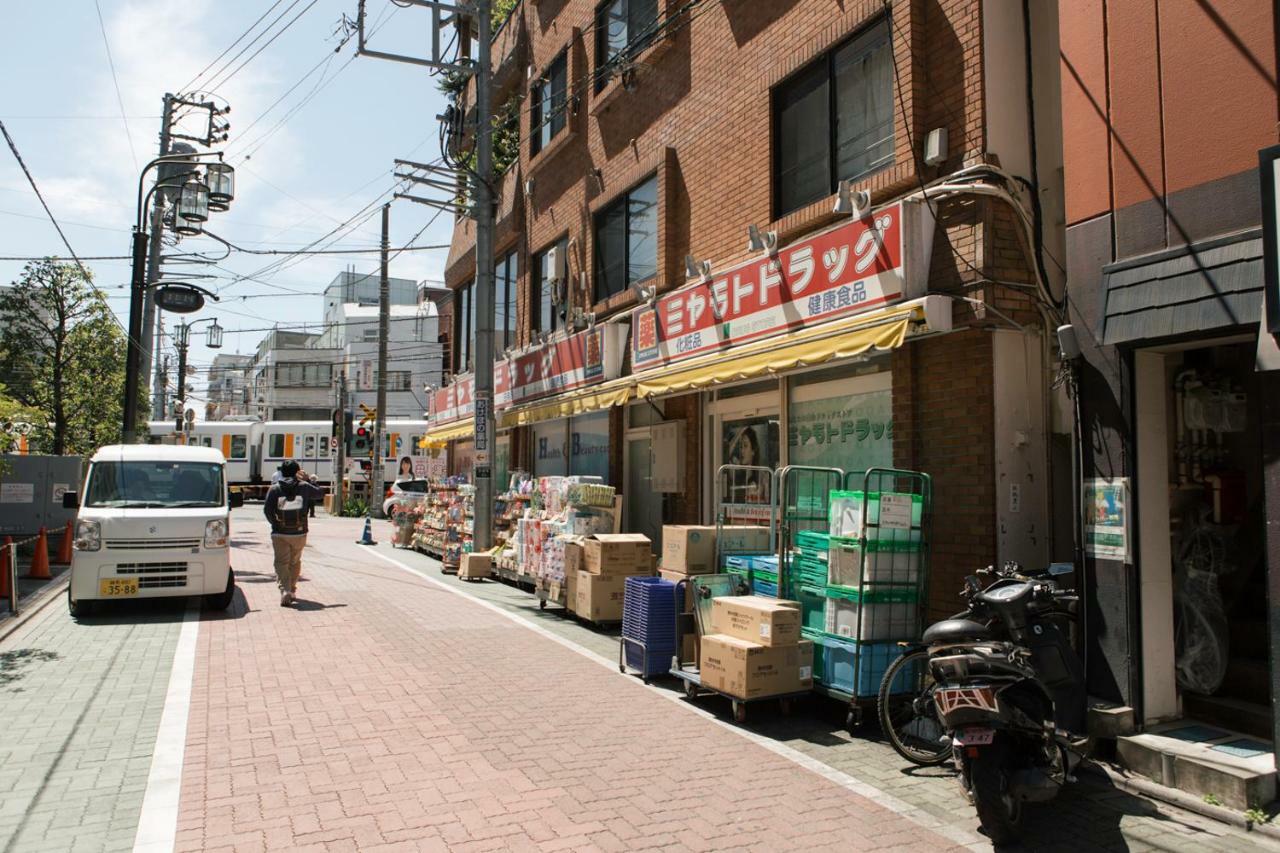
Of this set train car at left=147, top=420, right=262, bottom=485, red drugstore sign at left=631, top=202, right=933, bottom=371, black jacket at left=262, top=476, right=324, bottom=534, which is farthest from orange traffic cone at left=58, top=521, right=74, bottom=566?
train car at left=147, top=420, right=262, bottom=485

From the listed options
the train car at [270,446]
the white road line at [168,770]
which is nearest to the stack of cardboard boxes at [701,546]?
the white road line at [168,770]

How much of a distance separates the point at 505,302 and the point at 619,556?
1056cm

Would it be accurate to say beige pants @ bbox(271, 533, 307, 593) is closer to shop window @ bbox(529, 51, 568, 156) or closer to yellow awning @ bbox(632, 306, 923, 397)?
yellow awning @ bbox(632, 306, 923, 397)

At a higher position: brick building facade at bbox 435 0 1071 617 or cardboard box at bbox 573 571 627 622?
brick building facade at bbox 435 0 1071 617

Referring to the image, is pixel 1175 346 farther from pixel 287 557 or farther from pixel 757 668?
pixel 287 557

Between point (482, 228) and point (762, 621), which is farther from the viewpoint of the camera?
point (482, 228)

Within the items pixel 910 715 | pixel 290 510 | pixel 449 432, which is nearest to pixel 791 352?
pixel 910 715

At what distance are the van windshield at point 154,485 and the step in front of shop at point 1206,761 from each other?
10.6 meters

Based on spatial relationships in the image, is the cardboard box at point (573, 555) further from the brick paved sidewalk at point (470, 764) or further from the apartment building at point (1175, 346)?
the apartment building at point (1175, 346)

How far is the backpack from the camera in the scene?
452 inches

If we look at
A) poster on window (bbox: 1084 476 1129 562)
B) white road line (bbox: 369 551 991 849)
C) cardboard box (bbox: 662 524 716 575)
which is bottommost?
white road line (bbox: 369 551 991 849)

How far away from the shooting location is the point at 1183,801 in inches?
195

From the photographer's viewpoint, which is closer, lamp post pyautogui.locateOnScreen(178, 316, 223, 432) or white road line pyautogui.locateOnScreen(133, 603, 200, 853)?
white road line pyautogui.locateOnScreen(133, 603, 200, 853)

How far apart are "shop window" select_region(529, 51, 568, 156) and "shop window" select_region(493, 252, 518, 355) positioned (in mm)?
2651
